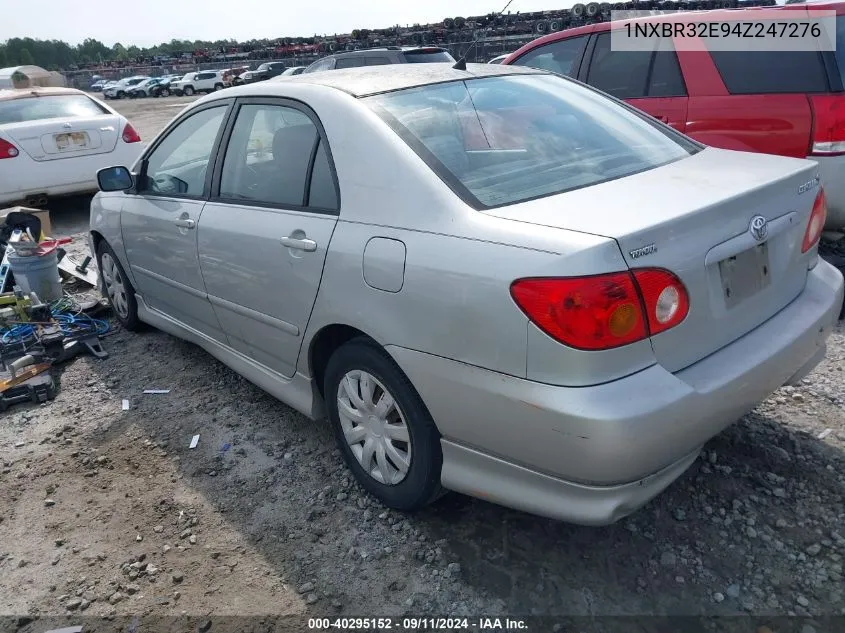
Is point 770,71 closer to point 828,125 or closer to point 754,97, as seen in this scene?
point 754,97

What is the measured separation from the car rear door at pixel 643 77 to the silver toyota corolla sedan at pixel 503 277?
2.18 meters

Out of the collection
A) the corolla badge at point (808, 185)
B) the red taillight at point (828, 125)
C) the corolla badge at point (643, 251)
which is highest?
the corolla badge at point (643, 251)

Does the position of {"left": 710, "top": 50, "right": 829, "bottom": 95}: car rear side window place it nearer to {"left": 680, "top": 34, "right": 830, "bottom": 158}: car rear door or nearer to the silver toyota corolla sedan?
{"left": 680, "top": 34, "right": 830, "bottom": 158}: car rear door

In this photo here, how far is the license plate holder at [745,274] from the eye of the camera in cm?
219

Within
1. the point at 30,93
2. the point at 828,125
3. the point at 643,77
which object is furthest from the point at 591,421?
the point at 30,93

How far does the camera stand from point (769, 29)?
4.73m

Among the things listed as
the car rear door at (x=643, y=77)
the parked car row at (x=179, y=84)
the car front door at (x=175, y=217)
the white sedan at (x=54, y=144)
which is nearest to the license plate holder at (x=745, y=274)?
the car front door at (x=175, y=217)

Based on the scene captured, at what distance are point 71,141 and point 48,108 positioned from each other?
699 millimetres

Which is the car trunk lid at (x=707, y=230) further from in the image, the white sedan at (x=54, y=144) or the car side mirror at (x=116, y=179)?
the white sedan at (x=54, y=144)

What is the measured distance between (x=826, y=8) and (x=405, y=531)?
4.44m

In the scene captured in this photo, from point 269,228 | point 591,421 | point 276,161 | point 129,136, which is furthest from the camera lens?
point 129,136

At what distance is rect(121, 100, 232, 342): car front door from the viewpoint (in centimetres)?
360

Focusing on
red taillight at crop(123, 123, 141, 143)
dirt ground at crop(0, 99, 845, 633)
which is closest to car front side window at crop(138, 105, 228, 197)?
dirt ground at crop(0, 99, 845, 633)

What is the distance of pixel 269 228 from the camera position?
297 centimetres
